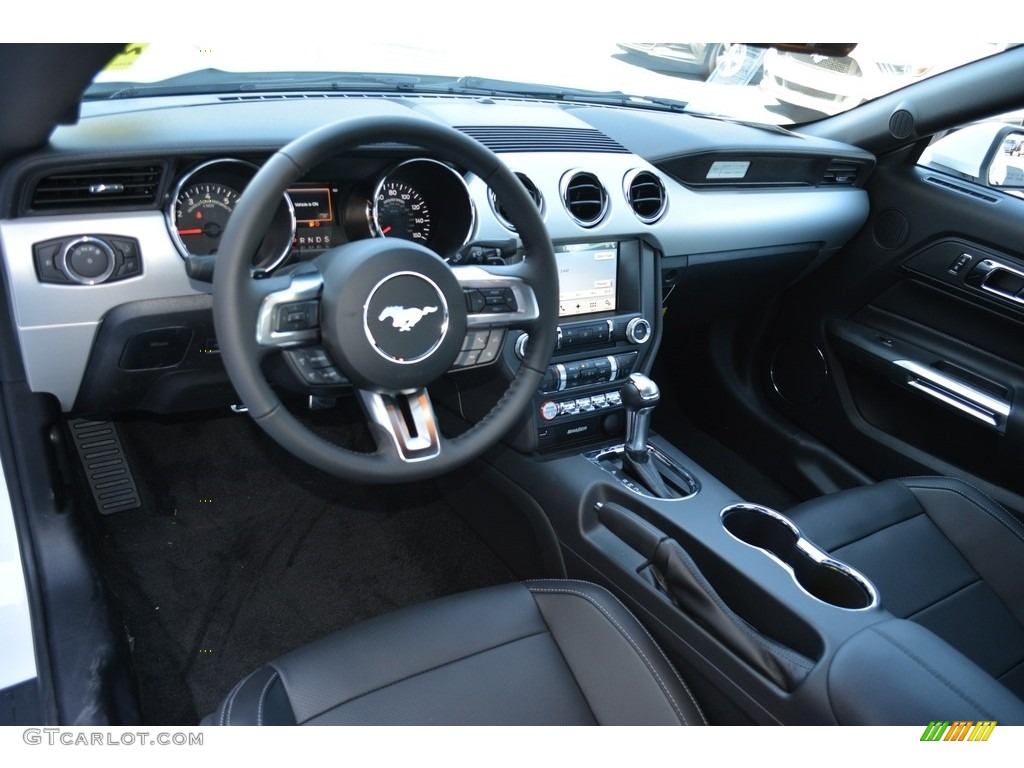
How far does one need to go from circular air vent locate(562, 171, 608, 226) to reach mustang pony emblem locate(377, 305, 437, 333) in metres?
0.83

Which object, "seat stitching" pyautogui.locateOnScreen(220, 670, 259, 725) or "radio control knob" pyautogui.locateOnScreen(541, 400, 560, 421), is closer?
"seat stitching" pyautogui.locateOnScreen(220, 670, 259, 725)

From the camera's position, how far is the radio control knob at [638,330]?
82.4 inches

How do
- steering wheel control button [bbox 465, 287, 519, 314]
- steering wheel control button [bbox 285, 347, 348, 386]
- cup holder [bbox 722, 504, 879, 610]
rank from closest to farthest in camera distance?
1. steering wheel control button [bbox 285, 347, 348, 386]
2. steering wheel control button [bbox 465, 287, 519, 314]
3. cup holder [bbox 722, 504, 879, 610]

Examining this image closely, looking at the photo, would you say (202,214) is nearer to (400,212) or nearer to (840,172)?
(400,212)

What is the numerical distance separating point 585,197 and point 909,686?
51.8 inches

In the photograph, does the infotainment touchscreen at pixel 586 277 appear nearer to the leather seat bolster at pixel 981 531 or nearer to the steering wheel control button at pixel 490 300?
the steering wheel control button at pixel 490 300

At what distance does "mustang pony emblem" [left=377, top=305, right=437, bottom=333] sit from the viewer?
4.15 feet

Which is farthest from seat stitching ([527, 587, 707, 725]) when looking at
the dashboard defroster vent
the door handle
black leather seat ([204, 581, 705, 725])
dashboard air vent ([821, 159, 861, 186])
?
dashboard air vent ([821, 159, 861, 186])

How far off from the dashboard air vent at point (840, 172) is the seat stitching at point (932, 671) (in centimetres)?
167

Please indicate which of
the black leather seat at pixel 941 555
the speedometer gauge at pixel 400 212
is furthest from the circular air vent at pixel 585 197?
the black leather seat at pixel 941 555

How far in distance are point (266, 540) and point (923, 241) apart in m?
2.21

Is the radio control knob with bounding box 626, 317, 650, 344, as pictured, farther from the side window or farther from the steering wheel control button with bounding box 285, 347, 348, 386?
the side window

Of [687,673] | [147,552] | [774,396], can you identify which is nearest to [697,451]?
[774,396]

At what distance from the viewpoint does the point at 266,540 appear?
240 centimetres
